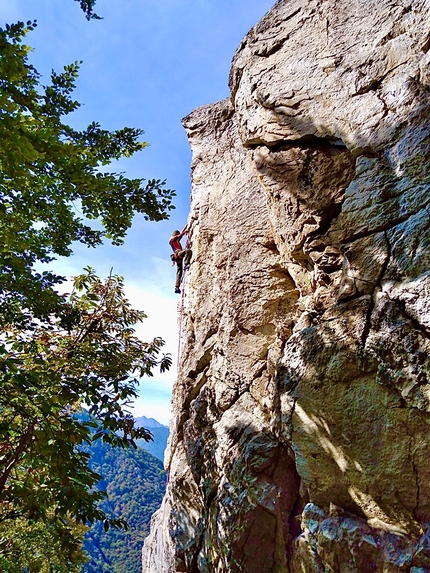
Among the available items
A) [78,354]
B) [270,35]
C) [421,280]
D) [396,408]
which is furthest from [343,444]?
[270,35]

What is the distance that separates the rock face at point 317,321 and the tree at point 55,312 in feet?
5.38

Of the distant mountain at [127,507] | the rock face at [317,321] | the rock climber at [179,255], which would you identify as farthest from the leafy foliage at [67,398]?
the distant mountain at [127,507]

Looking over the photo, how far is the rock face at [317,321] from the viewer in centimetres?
374

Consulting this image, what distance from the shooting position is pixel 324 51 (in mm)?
6094

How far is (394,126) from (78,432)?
5.06 metres

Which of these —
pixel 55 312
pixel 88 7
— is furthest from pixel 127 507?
pixel 88 7

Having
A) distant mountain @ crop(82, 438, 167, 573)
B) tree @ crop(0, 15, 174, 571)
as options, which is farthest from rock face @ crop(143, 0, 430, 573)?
distant mountain @ crop(82, 438, 167, 573)

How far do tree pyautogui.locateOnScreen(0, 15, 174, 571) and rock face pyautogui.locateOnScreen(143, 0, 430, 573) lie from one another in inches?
64.6

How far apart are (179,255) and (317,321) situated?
6610 mm

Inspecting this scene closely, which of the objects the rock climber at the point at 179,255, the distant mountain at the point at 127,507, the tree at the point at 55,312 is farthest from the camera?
the distant mountain at the point at 127,507

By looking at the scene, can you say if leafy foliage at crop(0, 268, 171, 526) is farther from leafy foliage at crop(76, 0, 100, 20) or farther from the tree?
leafy foliage at crop(76, 0, 100, 20)

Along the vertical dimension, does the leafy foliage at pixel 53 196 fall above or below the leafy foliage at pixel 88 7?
below

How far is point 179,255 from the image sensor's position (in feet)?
35.4

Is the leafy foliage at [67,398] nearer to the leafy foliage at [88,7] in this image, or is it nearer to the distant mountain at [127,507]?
the leafy foliage at [88,7]
